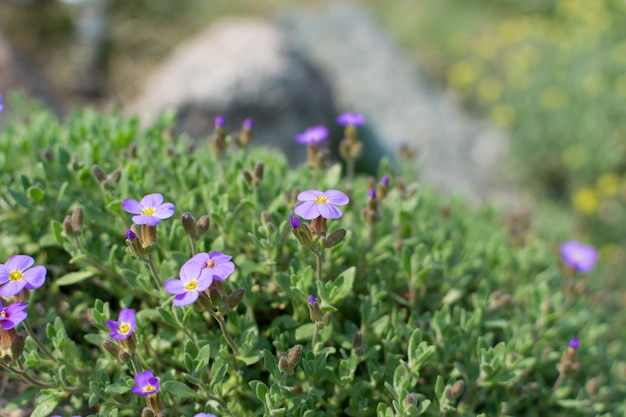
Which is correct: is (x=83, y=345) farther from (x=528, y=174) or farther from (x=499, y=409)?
(x=528, y=174)

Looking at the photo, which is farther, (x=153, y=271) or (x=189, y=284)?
(x=153, y=271)

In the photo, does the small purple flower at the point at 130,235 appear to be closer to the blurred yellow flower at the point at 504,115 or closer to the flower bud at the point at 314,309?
the flower bud at the point at 314,309

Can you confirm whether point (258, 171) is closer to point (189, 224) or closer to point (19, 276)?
point (189, 224)

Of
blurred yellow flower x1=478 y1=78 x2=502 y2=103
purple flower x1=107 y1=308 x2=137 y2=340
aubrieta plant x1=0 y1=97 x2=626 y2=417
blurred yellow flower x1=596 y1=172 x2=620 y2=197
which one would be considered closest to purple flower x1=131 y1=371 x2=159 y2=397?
aubrieta plant x1=0 y1=97 x2=626 y2=417

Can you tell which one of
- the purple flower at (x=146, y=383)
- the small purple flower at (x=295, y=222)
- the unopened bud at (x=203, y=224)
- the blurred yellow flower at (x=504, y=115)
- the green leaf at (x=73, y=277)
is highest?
the small purple flower at (x=295, y=222)

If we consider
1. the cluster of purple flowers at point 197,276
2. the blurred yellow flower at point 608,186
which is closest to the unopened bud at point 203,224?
the cluster of purple flowers at point 197,276

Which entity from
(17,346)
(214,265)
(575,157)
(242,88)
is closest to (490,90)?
(575,157)
